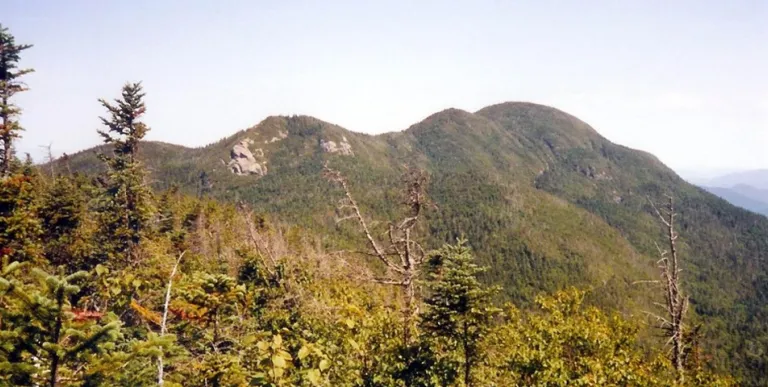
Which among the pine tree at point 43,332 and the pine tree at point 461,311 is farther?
the pine tree at point 461,311

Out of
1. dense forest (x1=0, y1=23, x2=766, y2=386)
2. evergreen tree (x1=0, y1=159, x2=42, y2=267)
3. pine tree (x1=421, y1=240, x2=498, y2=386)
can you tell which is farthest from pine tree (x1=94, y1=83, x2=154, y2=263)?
pine tree (x1=421, y1=240, x2=498, y2=386)

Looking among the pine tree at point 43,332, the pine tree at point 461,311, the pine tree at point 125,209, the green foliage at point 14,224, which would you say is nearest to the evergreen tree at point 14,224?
the green foliage at point 14,224

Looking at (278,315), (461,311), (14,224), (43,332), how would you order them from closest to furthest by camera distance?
(43,332) < (461,311) < (14,224) < (278,315)

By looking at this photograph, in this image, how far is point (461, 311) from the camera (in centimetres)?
1130

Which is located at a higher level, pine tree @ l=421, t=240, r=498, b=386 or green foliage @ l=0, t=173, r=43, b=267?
green foliage @ l=0, t=173, r=43, b=267

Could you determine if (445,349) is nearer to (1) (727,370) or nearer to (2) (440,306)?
(2) (440,306)

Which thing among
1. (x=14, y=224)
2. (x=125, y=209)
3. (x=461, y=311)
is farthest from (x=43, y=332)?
(x=125, y=209)

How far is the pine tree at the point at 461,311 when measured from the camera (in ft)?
36.9

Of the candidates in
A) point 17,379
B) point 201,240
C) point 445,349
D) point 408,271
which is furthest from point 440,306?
point 201,240

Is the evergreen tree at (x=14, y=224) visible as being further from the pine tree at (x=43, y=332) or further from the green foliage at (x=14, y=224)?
the pine tree at (x=43, y=332)

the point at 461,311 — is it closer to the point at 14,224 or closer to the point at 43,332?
the point at 43,332

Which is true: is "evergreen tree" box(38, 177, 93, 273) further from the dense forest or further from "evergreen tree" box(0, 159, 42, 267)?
"evergreen tree" box(0, 159, 42, 267)

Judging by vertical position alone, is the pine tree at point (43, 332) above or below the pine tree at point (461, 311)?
above

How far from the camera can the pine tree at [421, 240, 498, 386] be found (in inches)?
443
